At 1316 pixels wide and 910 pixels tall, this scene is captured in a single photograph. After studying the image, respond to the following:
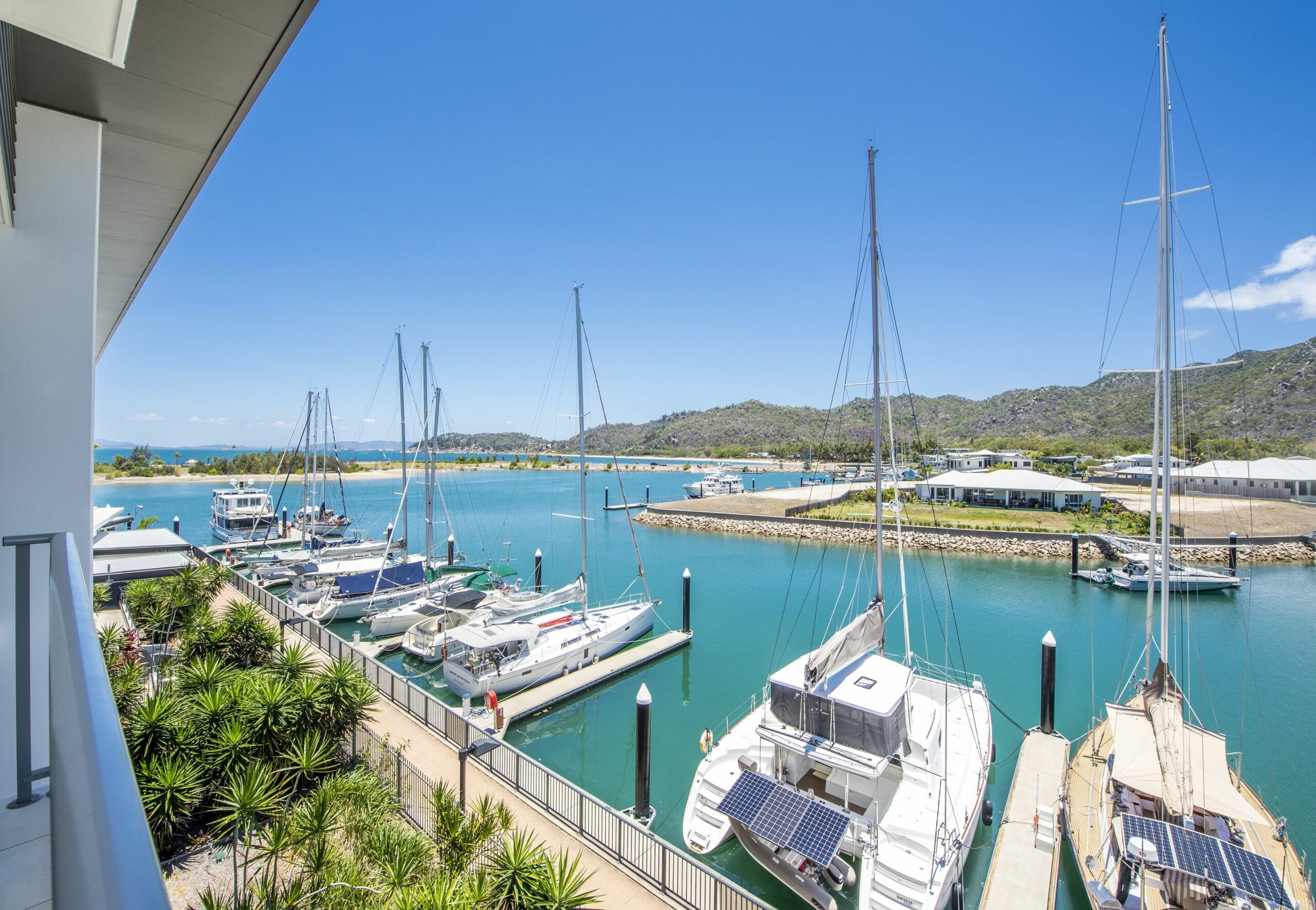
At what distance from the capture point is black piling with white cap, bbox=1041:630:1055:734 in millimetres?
13898

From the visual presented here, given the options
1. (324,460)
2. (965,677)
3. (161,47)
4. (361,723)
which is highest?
(161,47)

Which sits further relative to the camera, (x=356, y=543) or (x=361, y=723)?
(x=356, y=543)

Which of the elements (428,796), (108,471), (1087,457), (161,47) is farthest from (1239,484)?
(108,471)

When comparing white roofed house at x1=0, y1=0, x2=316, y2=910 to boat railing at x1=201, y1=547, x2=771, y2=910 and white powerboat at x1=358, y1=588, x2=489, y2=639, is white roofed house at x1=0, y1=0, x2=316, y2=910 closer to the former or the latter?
boat railing at x1=201, y1=547, x2=771, y2=910

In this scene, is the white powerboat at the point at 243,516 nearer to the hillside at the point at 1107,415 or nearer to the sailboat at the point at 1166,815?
the hillside at the point at 1107,415

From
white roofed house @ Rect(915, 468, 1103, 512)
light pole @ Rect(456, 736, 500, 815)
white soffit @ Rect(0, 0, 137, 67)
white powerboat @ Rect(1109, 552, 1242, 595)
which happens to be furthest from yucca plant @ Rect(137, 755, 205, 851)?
white roofed house @ Rect(915, 468, 1103, 512)

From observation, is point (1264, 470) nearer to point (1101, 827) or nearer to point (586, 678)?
point (1101, 827)

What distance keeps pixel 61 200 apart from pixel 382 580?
22814 mm

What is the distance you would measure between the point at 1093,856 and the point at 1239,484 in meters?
56.8

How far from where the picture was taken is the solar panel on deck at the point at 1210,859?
24.7ft

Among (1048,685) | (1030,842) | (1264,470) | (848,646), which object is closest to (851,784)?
(848,646)

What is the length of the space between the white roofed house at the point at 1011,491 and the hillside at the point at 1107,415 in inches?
290

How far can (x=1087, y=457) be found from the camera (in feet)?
261

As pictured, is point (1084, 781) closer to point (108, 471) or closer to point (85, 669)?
point (85, 669)
